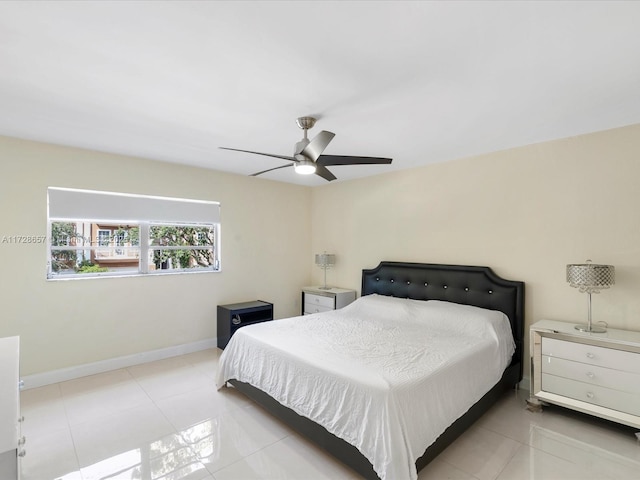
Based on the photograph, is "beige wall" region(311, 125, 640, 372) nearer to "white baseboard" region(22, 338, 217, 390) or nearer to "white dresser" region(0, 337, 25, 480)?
"white baseboard" region(22, 338, 217, 390)

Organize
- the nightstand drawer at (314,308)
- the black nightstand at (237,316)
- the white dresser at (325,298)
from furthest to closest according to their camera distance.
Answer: the nightstand drawer at (314,308)
the white dresser at (325,298)
the black nightstand at (237,316)

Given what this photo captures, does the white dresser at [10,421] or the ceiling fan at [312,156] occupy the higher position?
the ceiling fan at [312,156]

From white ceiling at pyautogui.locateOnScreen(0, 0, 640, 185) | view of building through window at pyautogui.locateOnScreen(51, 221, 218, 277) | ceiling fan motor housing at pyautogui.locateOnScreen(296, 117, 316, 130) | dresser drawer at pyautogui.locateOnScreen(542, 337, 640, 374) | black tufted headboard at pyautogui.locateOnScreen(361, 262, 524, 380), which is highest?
white ceiling at pyautogui.locateOnScreen(0, 0, 640, 185)

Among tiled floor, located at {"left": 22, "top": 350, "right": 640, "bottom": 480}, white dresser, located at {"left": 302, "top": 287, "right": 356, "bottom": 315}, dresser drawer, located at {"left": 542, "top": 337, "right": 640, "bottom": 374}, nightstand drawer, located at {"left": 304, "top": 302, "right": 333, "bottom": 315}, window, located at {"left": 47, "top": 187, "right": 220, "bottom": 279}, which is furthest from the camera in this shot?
nightstand drawer, located at {"left": 304, "top": 302, "right": 333, "bottom": 315}

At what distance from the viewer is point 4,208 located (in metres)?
2.95

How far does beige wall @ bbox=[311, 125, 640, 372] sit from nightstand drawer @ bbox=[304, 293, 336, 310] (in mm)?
875

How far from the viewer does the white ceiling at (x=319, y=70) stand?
1395mm

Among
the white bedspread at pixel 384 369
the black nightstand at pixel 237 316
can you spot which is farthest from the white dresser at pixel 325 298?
the white bedspread at pixel 384 369

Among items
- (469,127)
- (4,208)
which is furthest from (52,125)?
(469,127)

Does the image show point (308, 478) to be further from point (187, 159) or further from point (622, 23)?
point (187, 159)

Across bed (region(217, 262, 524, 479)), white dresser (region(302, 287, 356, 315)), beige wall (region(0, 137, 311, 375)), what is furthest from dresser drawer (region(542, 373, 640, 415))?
beige wall (region(0, 137, 311, 375))

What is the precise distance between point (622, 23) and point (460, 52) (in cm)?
66

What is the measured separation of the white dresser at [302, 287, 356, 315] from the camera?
14.7 feet

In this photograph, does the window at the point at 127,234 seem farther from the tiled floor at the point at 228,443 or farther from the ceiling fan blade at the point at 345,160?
the ceiling fan blade at the point at 345,160
